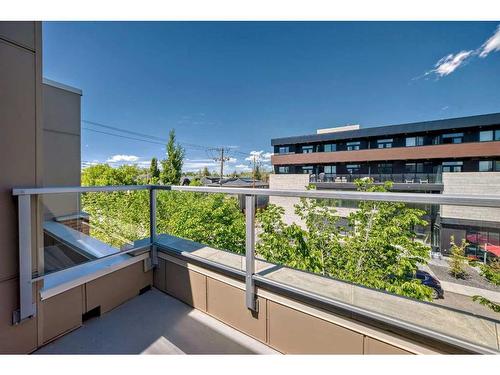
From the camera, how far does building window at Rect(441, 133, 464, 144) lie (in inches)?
553

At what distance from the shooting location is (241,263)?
6.04ft

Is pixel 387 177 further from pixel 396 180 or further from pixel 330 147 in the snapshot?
pixel 330 147

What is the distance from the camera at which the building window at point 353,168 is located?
1741 centimetres

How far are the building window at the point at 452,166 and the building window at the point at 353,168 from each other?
5.11m

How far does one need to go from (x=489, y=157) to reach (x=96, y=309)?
769 inches

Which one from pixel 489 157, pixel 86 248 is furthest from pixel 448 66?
pixel 86 248

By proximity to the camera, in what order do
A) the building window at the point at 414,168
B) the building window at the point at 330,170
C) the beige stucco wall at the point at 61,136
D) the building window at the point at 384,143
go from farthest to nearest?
the building window at the point at 330,170, the building window at the point at 384,143, the building window at the point at 414,168, the beige stucco wall at the point at 61,136

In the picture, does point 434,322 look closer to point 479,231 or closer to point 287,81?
point 479,231

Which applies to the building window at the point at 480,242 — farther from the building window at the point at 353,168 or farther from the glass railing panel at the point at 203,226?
the building window at the point at 353,168

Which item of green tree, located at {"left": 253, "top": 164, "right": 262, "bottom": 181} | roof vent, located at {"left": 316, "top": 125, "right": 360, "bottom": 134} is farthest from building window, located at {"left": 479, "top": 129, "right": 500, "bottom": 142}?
green tree, located at {"left": 253, "top": 164, "right": 262, "bottom": 181}

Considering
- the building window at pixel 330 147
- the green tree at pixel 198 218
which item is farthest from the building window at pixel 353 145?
the green tree at pixel 198 218

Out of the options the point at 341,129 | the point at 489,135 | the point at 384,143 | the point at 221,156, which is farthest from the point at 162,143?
the point at 489,135
